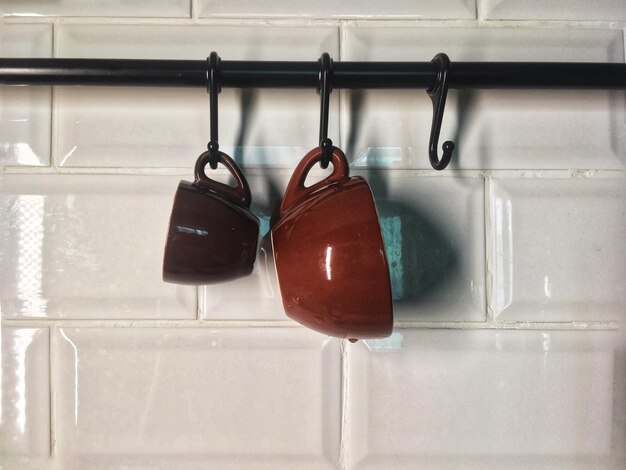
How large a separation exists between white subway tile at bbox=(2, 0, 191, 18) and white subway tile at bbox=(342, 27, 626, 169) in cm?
19

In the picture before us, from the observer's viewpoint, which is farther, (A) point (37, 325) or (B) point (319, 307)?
(A) point (37, 325)

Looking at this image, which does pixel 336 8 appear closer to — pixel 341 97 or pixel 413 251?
pixel 341 97

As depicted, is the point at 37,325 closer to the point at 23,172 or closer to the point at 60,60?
the point at 23,172

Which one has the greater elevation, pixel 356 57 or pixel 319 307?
pixel 356 57

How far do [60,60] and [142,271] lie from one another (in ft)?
0.74

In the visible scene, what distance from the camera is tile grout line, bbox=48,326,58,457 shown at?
55 centimetres

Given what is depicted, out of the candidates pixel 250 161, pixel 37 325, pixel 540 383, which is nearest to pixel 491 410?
pixel 540 383

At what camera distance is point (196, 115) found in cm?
56

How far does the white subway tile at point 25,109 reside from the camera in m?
0.55

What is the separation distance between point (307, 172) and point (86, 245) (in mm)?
258

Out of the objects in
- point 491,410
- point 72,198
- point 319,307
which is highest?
point 72,198

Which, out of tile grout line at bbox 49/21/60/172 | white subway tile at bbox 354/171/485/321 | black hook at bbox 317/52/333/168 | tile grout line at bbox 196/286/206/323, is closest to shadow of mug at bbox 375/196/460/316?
white subway tile at bbox 354/171/485/321

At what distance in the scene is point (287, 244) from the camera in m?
0.45

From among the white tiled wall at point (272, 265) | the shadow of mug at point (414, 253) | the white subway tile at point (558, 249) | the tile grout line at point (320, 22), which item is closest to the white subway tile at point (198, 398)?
the white tiled wall at point (272, 265)
